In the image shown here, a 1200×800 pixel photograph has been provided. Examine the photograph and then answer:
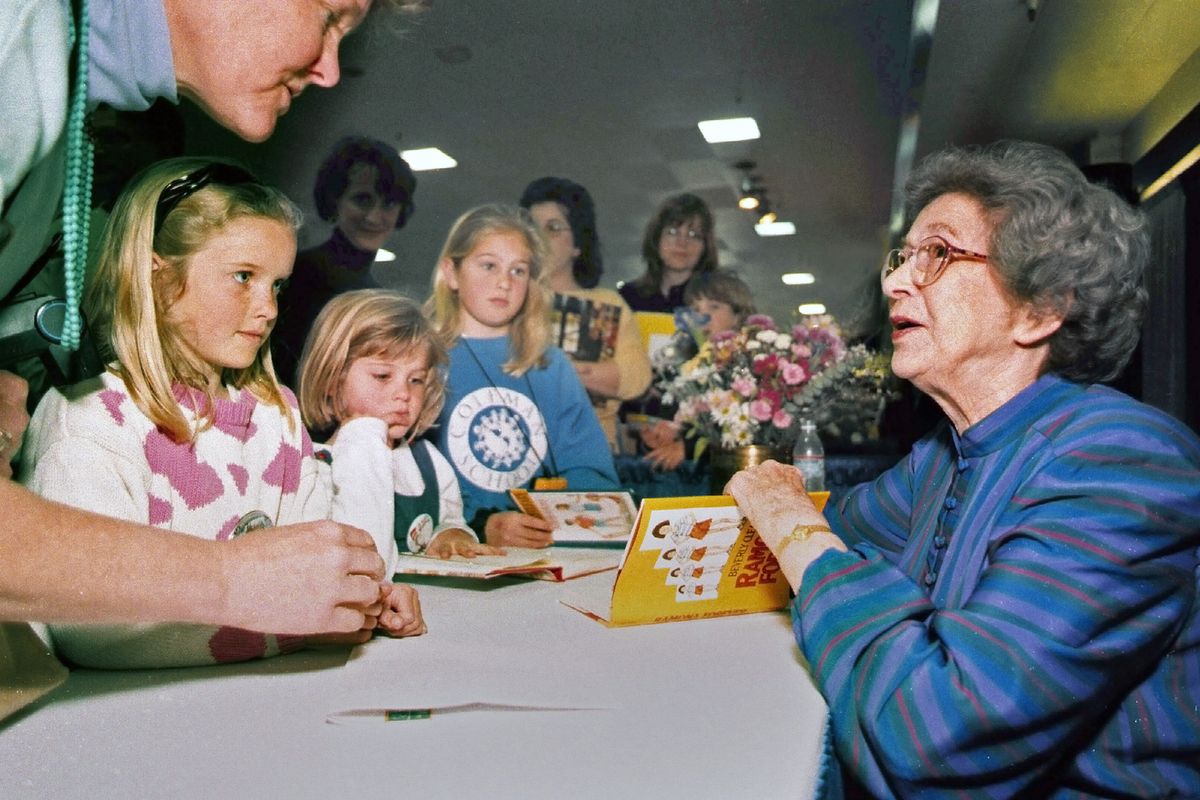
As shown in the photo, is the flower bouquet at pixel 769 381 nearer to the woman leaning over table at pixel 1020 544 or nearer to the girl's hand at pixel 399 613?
the woman leaning over table at pixel 1020 544

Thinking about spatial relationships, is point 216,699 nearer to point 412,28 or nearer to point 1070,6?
point 412,28

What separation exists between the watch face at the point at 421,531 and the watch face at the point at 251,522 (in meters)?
0.61

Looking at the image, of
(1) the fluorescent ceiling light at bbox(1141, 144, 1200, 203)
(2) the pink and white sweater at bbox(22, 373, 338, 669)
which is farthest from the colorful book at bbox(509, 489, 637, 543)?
(1) the fluorescent ceiling light at bbox(1141, 144, 1200, 203)

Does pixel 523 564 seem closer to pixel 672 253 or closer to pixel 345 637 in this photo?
pixel 345 637

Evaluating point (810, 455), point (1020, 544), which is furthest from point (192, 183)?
point (810, 455)

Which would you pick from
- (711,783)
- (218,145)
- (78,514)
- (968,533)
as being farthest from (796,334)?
(78,514)

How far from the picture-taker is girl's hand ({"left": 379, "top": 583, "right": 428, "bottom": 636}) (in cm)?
126

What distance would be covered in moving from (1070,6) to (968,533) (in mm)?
3193

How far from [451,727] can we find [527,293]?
1.63m

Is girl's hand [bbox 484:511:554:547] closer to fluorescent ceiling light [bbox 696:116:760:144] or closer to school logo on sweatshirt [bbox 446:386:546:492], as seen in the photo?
school logo on sweatshirt [bbox 446:386:546:492]

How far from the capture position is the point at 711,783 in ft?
2.57

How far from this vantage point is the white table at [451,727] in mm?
772

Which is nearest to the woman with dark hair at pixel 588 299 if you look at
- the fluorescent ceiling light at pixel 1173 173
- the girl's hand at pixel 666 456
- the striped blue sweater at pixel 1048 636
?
the girl's hand at pixel 666 456

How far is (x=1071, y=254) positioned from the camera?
1167mm
